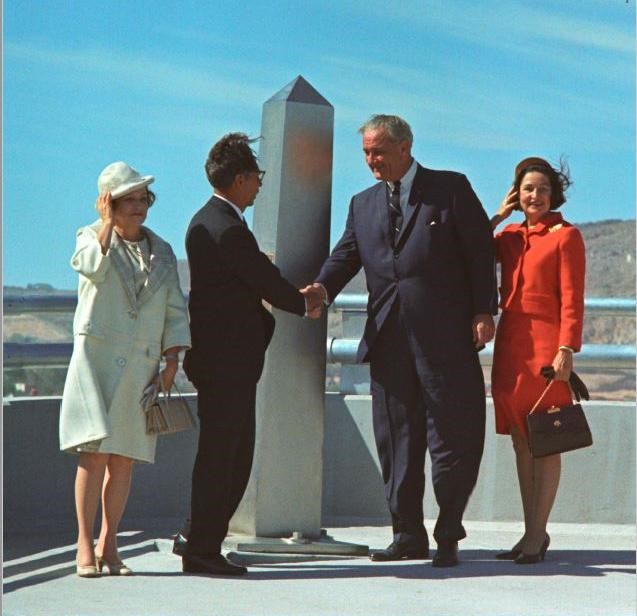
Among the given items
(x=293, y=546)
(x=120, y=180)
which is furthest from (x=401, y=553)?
(x=120, y=180)

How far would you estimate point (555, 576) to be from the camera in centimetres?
646

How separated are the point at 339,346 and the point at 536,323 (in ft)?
5.79

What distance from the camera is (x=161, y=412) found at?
6.25 meters

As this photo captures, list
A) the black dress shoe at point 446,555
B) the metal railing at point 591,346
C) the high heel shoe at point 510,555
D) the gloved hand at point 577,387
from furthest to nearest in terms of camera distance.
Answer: the metal railing at point 591,346, the high heel shoe at point 510,555, the gloved hand at point 577,387, the black dress shoe at point 446,555

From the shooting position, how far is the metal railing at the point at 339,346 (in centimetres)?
802

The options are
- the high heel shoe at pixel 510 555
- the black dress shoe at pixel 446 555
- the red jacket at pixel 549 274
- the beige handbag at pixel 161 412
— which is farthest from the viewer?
the high heel shoe at pixel 510 555

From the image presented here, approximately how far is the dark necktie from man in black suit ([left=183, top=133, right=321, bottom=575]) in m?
0.68

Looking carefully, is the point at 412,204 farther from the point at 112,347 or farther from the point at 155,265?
the point at 112,347

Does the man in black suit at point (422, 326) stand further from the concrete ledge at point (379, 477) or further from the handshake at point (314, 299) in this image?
the concrete ledge at point (379, 477)

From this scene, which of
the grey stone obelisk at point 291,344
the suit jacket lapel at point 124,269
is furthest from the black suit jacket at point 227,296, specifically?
the grey stone obelisk at point 291,344

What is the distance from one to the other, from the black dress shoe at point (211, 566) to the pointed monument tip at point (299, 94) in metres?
2.11

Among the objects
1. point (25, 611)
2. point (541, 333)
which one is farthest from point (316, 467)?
point (25, 611)

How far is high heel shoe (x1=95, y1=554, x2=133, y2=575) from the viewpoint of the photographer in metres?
6.27

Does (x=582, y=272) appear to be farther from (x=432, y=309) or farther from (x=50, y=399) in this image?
(x=50, y=399)
